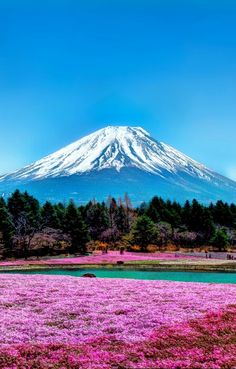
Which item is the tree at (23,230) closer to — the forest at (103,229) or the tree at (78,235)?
the forest at (103,229)

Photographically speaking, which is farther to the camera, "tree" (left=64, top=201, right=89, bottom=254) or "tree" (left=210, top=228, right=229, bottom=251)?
"tree" (left=210, top=228, right=229, bottom=251)

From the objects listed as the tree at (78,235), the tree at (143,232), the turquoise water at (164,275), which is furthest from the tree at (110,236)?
the turquoise water at (164,275)

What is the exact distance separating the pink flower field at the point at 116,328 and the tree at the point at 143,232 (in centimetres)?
6202

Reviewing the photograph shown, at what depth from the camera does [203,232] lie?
105 meters

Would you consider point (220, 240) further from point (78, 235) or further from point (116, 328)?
point (116, 328)

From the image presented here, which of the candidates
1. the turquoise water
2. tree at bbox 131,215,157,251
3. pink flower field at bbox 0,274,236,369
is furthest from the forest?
pink flower field at bbox 0,274,236,369

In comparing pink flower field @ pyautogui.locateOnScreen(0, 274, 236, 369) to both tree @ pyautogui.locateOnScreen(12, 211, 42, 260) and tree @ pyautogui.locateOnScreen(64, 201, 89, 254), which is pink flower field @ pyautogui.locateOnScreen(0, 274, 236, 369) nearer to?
tree @ pyautogui.locateOnScreen(64, 201, 89, 254)

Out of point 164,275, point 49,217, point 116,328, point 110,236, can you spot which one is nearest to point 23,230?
point 49,217

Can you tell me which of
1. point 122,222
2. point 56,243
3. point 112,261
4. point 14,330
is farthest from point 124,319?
point 122,222

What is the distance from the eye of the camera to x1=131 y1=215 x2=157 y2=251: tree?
285 feet

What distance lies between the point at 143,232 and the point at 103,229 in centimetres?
2049

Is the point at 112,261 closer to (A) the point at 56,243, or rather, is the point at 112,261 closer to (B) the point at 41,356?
(A) the point at 56,243

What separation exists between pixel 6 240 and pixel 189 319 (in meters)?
66.4

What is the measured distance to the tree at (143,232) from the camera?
3423 inches
